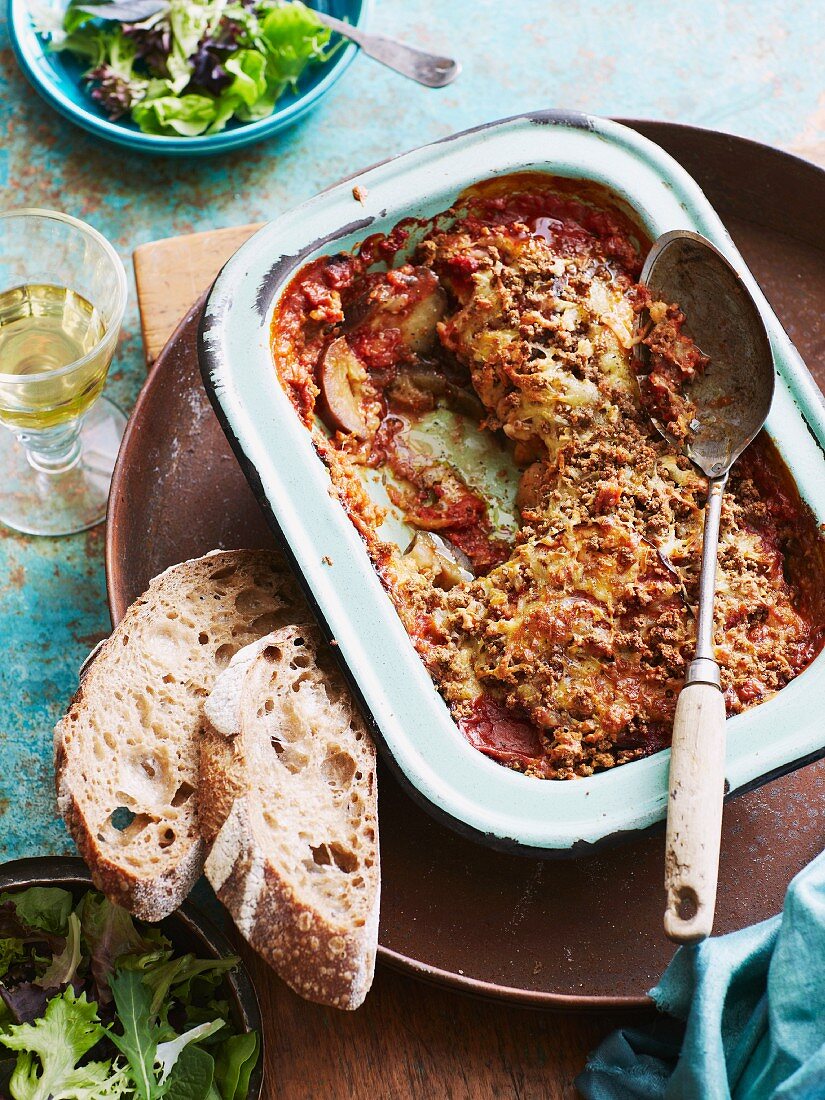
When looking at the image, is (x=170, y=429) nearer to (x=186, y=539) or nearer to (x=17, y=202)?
(x=186, y=539)

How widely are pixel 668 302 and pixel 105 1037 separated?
6.97 ft

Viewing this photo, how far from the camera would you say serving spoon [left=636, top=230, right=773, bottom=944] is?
2225mm

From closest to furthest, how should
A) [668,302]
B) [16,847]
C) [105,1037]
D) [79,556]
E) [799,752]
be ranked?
[799,752]
[105,1037]
[668,302]
[16,847]
[79,556]

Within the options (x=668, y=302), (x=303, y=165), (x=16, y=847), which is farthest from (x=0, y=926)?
(x=303, y=165)

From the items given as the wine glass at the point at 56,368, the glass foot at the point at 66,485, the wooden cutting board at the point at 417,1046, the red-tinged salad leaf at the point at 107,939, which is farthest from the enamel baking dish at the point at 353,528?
the glass foot at the point at 66,485

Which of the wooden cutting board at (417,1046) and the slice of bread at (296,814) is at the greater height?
the slice of bread at (296,814)

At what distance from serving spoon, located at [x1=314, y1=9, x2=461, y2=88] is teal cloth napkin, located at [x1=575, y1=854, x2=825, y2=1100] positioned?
2.53 metres

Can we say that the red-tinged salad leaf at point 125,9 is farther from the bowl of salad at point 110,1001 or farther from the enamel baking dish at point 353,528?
the bowl of salad at point 110,1001

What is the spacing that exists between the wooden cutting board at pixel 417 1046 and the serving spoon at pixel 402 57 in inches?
102

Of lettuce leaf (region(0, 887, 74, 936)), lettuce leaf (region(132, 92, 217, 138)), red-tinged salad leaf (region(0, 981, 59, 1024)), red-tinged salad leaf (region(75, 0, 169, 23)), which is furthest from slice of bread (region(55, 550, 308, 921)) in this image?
red-tinged salad leaf (region(75, 0, 169, 23))

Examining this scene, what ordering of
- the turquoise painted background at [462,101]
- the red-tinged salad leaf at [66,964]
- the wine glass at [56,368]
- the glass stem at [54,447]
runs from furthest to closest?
the turquoise painted background at [462,101], the glass stem at [54,447], the wine glass at [56,368], the red-tinged salad leaf at [66,964]

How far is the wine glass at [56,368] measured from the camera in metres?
2.85

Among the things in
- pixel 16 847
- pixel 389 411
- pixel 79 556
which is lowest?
pixel 16 847

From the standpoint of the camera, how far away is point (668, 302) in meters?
2.73
